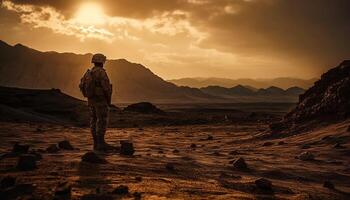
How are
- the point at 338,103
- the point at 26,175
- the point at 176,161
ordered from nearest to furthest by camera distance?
1. the point at 26,175
2. the point at 176,161
3. the point at 338,103

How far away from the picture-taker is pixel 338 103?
17062 mm

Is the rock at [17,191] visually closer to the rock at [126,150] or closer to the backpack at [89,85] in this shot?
the rock at [126,150]

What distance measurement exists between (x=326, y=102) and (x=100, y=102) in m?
9.50

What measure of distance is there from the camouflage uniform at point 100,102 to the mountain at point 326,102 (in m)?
8.64

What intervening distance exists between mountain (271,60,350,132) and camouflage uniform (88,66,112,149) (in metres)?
8.64

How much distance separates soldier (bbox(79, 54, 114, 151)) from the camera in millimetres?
11414

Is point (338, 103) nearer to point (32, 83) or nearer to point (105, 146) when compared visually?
point (105, 146)

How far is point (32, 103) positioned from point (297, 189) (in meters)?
39.0

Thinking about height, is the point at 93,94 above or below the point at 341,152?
above

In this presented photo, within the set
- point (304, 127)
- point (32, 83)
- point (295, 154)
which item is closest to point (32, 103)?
point (304, 127)

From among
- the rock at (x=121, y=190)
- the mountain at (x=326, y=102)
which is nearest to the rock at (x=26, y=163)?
the rock at (x=121, y=190)

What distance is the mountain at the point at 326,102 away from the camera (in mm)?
16970

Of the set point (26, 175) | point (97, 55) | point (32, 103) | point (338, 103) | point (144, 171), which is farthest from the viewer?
point (32, 103)

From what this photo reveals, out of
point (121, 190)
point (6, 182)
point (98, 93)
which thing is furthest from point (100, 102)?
point (121, 190)
